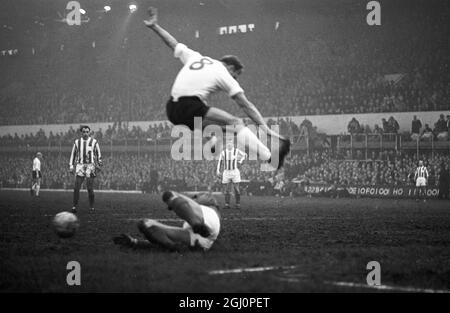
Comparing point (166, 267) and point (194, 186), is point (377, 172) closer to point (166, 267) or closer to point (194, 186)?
point (194, 186)

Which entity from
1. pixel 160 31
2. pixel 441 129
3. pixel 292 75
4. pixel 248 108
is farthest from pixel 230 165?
pixel 292 75

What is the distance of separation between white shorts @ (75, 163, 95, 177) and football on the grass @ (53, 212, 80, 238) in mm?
7938

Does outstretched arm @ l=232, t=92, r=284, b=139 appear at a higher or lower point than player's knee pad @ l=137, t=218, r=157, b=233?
higher

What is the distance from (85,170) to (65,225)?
821cm

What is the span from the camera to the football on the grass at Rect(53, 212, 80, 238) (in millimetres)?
8101

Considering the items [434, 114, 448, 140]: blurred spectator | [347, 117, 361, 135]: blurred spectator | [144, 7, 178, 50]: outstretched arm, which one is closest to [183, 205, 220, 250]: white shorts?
[144, 7, 178, 50]: outstretched arm

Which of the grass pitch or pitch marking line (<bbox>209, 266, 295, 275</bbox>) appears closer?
the grass pitch

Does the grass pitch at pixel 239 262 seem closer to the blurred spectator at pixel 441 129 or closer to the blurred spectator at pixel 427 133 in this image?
the blurred spectator at pixel 441 129

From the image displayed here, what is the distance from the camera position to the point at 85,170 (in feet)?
52.9

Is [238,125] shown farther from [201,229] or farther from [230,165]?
[230,165]

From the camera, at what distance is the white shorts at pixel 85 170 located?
632 inches

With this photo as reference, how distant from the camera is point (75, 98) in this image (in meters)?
47.9

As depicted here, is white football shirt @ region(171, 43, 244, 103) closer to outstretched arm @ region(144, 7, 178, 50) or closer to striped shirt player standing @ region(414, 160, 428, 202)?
outstretched arm @ region(144, 7, 178, 50)

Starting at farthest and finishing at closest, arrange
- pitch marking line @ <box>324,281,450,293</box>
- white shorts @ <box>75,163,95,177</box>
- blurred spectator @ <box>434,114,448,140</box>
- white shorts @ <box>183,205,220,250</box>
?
blurred spectator @ <box>434,114,448,140</box> → white shorts @ <box>75,163,95,177</box> → white shorts @ <box>183,205,220,250</box> → pitch marking line @ <box>324,281,450,293</box>
